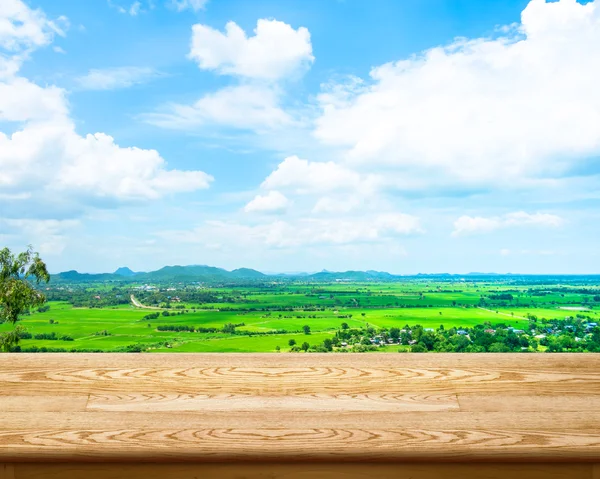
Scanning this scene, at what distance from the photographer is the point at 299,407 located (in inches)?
56.4

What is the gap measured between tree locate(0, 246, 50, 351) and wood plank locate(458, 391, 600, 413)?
9.84 ft

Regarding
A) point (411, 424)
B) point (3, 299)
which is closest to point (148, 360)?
point (411, 424)

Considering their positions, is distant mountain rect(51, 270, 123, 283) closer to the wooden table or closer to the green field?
the green field

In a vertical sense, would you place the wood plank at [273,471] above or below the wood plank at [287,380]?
below

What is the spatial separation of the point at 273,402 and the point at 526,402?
0.69 meters

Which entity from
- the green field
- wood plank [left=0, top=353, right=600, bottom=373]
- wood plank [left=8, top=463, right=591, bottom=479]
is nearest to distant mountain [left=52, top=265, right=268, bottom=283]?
the green field

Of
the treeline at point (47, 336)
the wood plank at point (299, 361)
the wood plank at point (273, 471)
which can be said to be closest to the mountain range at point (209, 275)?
the treeline at point (47, 336)

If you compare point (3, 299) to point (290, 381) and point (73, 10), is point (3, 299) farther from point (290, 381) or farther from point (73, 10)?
point (290, 381)

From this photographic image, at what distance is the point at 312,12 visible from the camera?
267 centimetres

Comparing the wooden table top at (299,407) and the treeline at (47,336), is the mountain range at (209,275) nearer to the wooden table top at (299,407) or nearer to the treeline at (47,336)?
the treeline at (47,336)

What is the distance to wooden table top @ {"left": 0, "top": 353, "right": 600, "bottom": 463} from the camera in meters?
1.34

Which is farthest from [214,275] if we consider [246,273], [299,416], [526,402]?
[526,402]

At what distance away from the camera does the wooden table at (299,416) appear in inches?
52.5

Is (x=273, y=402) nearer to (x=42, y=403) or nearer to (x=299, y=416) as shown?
(x=299, y=416)
